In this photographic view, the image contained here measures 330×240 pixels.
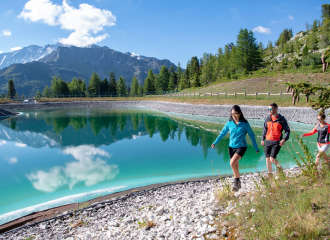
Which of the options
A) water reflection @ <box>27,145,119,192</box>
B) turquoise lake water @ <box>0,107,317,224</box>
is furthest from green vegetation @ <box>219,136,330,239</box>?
water reflection @ <box>27,145,119,192</box>

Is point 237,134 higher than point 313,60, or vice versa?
point 313,60

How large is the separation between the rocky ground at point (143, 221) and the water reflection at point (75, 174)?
3.74m

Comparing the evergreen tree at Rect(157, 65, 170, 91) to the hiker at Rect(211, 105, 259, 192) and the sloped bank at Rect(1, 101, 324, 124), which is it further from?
the hiker at Rect(211, 105, 259, 192)

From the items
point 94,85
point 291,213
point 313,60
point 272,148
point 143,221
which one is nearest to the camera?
point 291,213

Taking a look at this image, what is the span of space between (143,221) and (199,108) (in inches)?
1219

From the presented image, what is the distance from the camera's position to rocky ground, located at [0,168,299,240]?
3.78 m

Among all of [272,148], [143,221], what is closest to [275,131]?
[272,148]

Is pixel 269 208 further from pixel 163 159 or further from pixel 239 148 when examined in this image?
pixel 163 159

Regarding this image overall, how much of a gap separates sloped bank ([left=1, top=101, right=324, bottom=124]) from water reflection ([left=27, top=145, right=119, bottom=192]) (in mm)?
18674

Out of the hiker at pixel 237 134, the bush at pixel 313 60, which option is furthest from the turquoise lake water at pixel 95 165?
the bush at pixel 313 60

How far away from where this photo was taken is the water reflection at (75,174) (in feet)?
30.0

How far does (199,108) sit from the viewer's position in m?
34.3

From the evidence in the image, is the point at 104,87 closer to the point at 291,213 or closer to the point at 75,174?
the point at 75,174

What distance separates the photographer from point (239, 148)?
4879 millimetres
